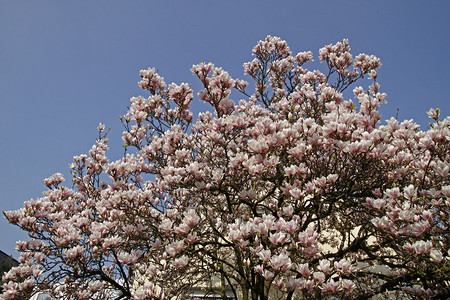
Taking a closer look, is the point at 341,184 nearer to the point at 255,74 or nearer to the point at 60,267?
the point at 60,267

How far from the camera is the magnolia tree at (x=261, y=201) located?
3758 mm

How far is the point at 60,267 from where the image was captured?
5527mm

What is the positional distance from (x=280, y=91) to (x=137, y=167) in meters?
4.62

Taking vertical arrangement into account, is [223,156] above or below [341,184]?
above

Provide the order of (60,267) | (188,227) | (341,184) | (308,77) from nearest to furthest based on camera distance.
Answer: (188,227) < (341,184) < (60,267) < (308,77)

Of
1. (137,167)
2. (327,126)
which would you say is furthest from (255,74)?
(327,126)

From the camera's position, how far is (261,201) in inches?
205

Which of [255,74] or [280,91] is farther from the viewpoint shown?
[255,74]

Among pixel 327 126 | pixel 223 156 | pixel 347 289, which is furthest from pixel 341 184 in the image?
pixel 223 156

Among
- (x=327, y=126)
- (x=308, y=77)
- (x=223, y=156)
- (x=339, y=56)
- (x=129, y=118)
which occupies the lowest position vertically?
(x=327, y=126)

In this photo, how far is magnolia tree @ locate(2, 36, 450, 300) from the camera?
3.76m

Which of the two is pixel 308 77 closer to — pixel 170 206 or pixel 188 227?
pixel 170 206

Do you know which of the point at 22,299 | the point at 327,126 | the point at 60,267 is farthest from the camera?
the point at 60,267

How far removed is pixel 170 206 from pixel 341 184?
3.56 metres
